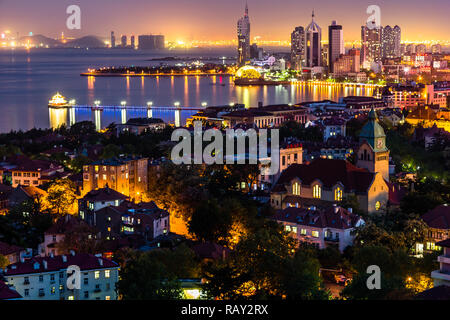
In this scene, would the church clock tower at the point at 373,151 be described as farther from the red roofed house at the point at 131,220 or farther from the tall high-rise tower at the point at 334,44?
the tall high-rise tower at the point at 334,44

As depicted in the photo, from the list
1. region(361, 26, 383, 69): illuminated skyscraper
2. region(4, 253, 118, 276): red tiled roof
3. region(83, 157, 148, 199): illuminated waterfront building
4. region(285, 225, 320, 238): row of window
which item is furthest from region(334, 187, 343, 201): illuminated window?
region(361, 26, 383, 69): illuminated skyscraper

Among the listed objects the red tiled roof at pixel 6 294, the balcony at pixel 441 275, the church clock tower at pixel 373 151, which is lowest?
the balcony at pixel 441 275

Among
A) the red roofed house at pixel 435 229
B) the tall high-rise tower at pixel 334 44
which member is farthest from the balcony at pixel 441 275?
the tall high-rise tower at pixel 334 44

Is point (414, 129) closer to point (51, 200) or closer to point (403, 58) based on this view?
point (51, 200)

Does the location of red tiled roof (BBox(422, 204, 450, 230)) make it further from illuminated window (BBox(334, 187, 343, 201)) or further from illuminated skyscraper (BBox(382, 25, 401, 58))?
illuminated skyscraper (BBox(382, 25, 401, 58))

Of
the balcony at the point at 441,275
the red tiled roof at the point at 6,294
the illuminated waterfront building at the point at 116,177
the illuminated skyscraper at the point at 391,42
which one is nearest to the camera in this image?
the red tiled roof at the point at 6,294
